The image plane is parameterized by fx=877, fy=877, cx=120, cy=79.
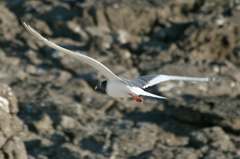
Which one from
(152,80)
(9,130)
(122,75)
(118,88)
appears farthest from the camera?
(122,75)

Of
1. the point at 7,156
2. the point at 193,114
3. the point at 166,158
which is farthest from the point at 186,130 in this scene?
the point at 7,156

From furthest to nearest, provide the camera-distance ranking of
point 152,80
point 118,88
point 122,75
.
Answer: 1. point 122,75
2. point 152,80
3. point 118,88

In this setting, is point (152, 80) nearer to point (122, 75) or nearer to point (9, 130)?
point (9, 130)

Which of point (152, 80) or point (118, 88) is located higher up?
point (118, 88)

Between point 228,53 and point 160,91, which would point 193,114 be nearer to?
point 160,91

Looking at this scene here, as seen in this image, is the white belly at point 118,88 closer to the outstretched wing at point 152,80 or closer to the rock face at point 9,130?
the outstretched wing at point 152,80

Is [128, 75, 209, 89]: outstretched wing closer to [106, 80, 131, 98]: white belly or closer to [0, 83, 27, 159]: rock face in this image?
[106, 80, 131, 98]: white belly

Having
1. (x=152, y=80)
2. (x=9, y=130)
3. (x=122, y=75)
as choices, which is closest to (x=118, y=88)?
(x=152, y=80)

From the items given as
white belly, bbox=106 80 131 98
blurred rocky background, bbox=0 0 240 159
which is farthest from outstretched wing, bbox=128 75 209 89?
blurred rocky background, bbox=0 0 240 159

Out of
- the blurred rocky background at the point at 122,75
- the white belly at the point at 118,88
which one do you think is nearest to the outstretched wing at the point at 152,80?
the white belly at the point at 118,88
